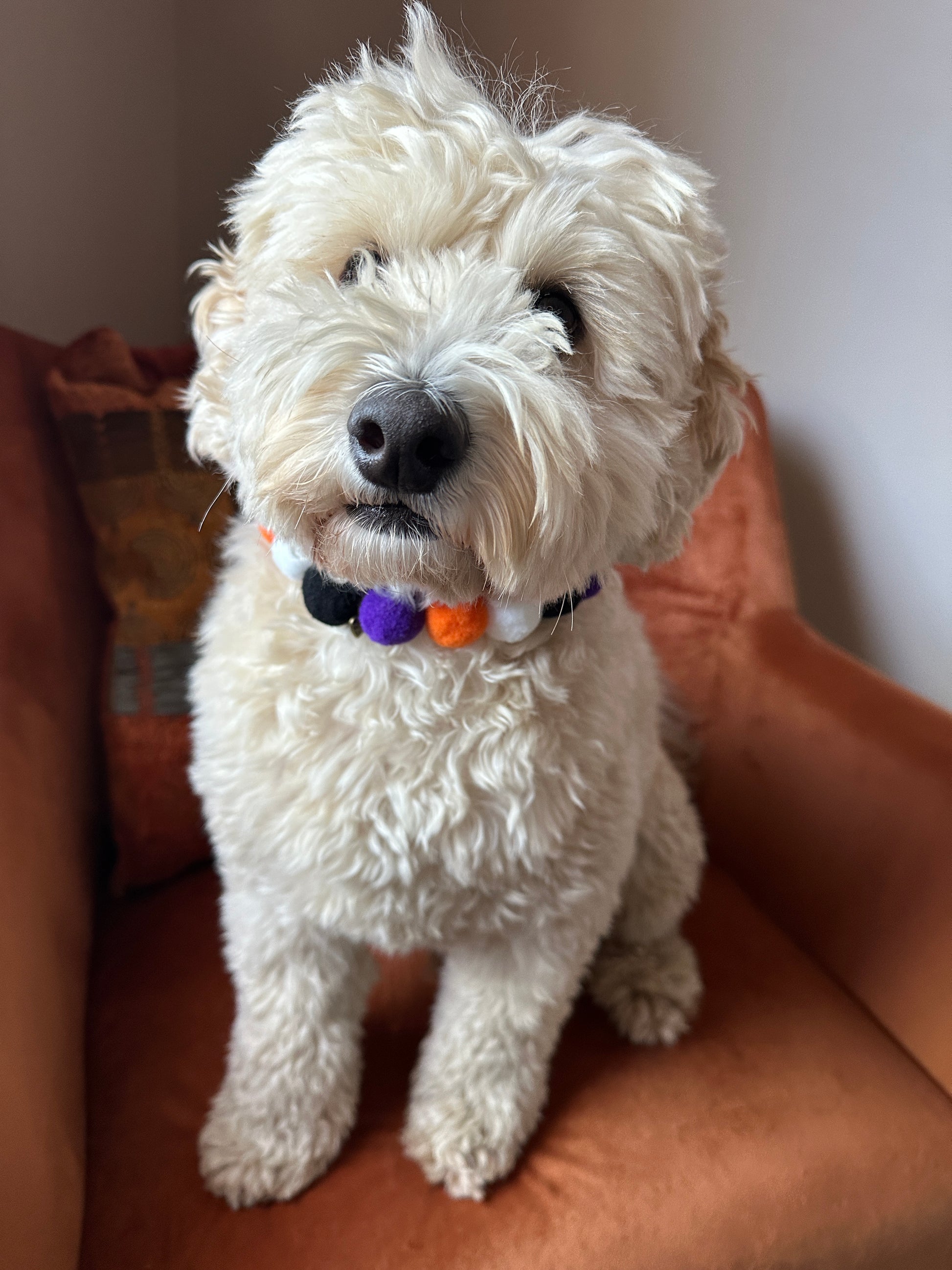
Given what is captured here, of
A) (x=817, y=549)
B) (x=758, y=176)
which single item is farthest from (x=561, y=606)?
(x=758, y=176)

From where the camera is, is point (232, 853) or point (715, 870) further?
point (715, 870)

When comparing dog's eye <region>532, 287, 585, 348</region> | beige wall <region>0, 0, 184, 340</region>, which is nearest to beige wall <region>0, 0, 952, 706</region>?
beige wall <region>0, 0, 184, 340</region>

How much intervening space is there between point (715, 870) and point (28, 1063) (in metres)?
1.11

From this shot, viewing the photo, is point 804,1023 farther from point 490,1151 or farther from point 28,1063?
point 28,1063

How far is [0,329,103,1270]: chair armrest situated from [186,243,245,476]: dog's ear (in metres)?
0.37

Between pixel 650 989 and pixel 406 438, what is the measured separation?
90 centimetres

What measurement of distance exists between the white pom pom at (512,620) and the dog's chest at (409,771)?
0.12 ft

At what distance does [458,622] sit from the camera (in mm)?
838

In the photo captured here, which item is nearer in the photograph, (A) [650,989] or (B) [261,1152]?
(B) [261,1152]

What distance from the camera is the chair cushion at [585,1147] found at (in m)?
0.95

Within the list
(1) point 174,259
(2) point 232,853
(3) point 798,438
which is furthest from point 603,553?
(1) point 174,259

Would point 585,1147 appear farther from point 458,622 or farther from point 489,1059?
point 458,622

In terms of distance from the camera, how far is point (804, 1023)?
1.27 metres

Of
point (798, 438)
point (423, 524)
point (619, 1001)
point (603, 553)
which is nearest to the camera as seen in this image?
point (423, 524)
